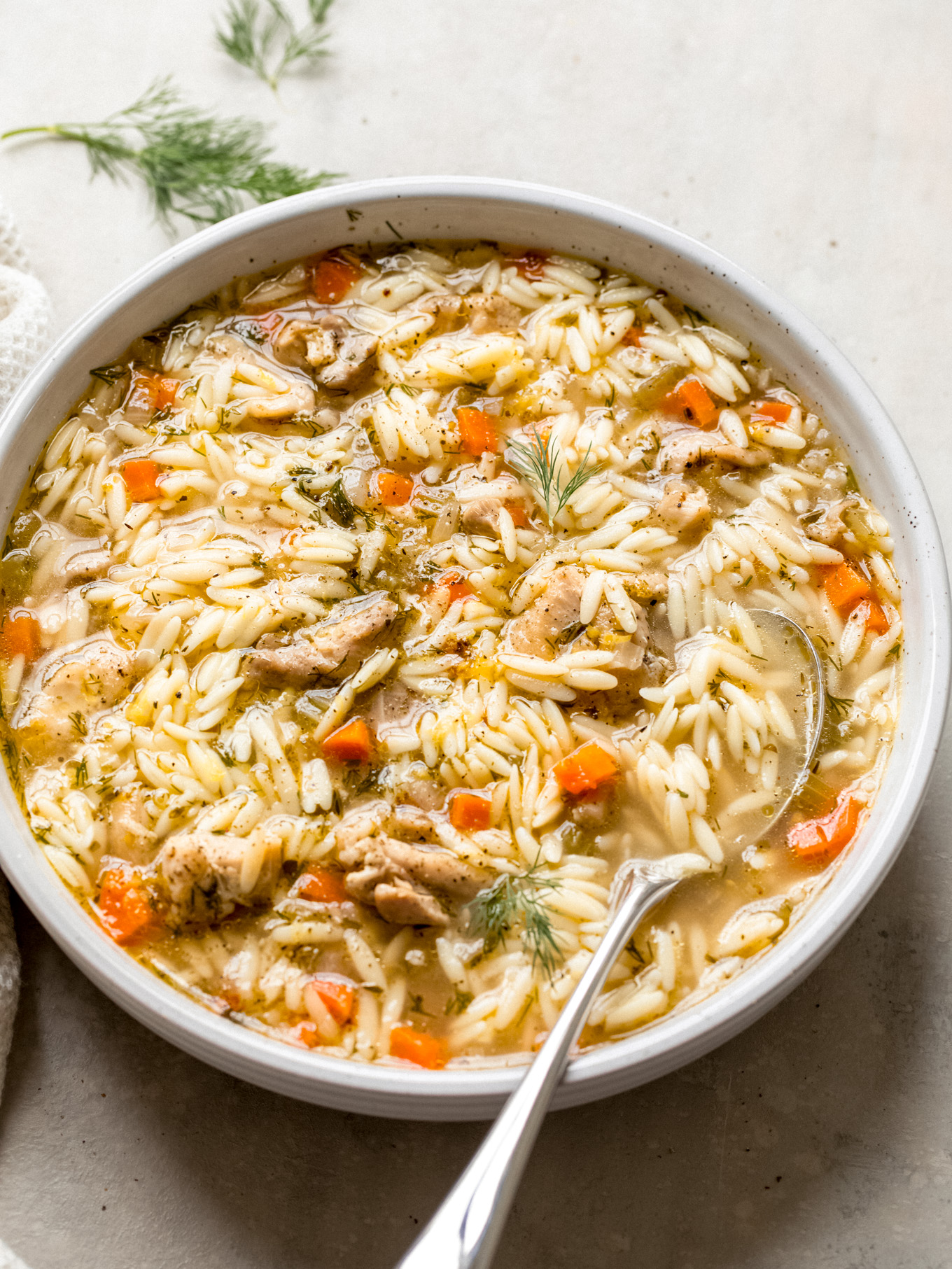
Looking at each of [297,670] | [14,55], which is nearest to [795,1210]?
[297,670]

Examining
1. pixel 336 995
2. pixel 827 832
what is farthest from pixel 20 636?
pixel 827 832

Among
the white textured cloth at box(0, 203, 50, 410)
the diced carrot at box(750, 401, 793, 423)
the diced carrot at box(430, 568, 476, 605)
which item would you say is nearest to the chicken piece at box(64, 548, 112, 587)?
the white textured cloth at box(0, 203, 50, 410)

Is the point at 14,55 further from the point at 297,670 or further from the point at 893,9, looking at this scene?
the point at 893,9

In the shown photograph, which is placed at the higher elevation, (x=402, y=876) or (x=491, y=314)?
(x=491, y=314)

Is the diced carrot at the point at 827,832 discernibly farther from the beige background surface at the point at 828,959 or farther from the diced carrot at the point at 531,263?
the diced carrot at the point at 531,263

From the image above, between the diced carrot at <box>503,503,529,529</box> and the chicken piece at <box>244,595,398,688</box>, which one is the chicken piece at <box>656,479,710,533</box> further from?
the chicken piece at <box>244,595,398,688</box>

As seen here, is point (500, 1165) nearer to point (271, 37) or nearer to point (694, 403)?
point (694, 403)
